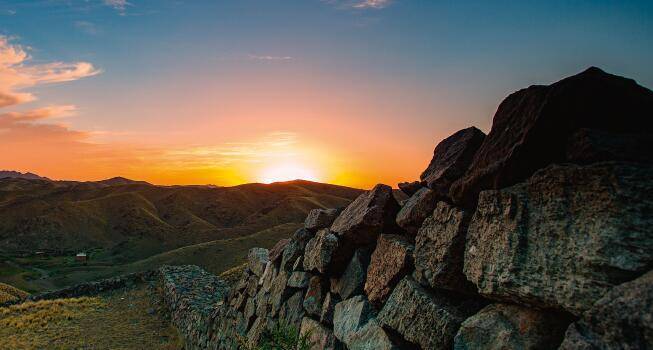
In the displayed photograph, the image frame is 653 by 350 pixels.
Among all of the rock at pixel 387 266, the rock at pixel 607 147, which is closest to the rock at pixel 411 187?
the rock at pixel 387 266

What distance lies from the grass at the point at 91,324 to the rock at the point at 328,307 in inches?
383

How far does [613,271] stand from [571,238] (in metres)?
0.31

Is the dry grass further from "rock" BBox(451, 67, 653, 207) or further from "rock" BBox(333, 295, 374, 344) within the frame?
"rock" BBox(451, 67, 653, 207)

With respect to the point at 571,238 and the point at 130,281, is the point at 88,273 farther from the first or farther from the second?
the point at 571,238

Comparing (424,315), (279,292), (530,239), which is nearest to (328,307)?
(279,292)

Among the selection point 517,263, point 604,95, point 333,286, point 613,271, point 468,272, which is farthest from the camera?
point 333,286

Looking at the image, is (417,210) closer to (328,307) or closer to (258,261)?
(328,307)

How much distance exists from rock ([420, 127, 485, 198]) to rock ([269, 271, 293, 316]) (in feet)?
11.7

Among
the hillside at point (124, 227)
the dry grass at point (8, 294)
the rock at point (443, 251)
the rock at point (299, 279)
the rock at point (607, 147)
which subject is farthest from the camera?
the hillside at point (124, 227)

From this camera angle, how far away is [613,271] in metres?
2.49

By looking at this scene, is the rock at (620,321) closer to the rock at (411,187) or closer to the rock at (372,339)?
the rock at (372,339)

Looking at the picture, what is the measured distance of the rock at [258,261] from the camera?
917cm

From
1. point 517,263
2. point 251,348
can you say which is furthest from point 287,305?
point 517,263

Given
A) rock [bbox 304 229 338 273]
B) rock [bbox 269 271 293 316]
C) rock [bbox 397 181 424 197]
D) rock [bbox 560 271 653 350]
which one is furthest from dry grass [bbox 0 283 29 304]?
rock [bbox 560 271 653 350]
